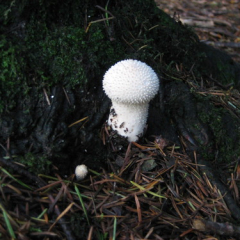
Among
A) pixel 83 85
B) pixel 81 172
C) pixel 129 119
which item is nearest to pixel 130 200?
pixel 81 172

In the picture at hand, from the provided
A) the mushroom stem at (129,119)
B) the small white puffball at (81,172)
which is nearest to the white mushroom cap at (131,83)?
the mushroom stem at (129,119)

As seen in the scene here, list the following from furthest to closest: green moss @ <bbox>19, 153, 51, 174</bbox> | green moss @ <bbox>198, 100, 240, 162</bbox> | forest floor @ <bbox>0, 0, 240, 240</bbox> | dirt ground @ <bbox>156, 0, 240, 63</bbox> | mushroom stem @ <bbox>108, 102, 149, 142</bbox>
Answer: dirt ground @ <bbox>156, 0, 240, 63</bbox> < green moss @ <bbox>198, 100, 240, 162</bbox> < mushroom stem @ <bbox>108, 102, 149, 142</bbox> < green moss @ <bbox>19, 153, 51, 174</bbox> < forest floor @ <bbox>0, 0, 240, 240</bbox>

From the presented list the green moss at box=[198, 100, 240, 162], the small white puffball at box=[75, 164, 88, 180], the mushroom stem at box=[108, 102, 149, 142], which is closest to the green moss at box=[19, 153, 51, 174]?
the small white puffball at box=[75, 164, 88, 180]

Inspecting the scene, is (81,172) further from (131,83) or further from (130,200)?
(131,83)

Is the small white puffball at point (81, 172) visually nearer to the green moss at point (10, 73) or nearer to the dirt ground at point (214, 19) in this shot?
the green moss at point (10, 73)

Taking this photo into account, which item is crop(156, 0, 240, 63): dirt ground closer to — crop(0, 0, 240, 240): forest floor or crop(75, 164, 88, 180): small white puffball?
crop(0, 0, 240, 240): forest floor

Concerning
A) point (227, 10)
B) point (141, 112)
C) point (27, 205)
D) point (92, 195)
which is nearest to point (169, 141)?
point (141, 112)

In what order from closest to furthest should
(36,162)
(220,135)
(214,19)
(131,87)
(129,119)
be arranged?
(36,162)
(131,87)
(129,119)
(220,135)
(214,19)
